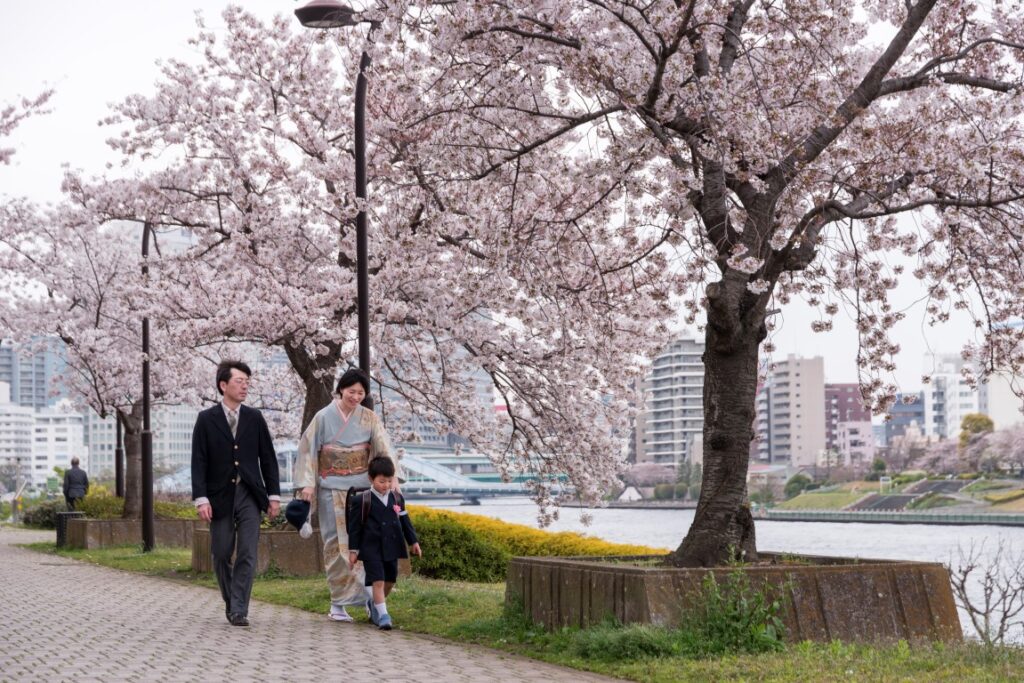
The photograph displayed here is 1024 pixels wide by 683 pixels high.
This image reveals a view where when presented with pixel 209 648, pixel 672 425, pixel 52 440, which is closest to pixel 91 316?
pixel 209 648

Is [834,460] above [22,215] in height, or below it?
below

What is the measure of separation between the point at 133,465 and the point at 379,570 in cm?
1997

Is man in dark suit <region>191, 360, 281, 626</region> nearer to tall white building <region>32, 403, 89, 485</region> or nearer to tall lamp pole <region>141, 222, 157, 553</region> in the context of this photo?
tall lamp pole <region>141, 222, 157, 553</region>

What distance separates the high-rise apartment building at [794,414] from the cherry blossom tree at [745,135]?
11620 cm

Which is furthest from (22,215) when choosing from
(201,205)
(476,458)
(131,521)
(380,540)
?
(380,540)

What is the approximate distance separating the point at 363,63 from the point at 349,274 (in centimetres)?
545

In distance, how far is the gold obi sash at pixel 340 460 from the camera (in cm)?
1003

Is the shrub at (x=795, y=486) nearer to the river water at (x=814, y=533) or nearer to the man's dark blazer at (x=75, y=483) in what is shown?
the river water at (x=814, y=533)

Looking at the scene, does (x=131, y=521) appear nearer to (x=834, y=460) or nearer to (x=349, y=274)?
(x=349, y=274)

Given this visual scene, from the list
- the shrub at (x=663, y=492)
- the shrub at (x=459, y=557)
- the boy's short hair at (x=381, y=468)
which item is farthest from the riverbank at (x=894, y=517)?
the boy's short hair at (x=381, y=468)

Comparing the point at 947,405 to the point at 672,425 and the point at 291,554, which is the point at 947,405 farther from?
the point at 291,554

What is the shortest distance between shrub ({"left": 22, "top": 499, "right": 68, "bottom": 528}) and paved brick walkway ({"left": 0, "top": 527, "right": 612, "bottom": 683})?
2859 centimetres

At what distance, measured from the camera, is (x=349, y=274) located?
1773 centimetres

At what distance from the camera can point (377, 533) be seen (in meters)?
9.51
